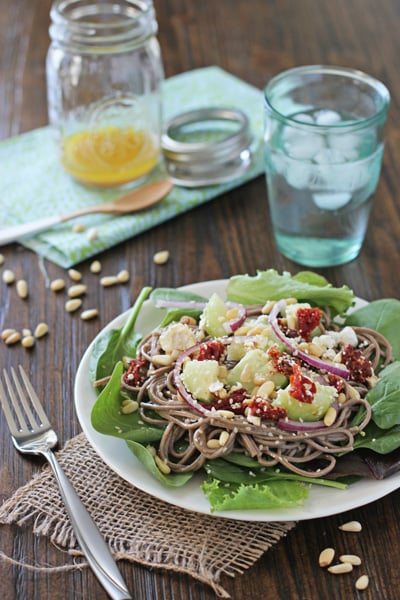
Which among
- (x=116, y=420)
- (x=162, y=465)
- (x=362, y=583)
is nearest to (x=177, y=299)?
(x=116, y=420)

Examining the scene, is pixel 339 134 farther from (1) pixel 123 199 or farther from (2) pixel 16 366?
(2) pixel 16 366

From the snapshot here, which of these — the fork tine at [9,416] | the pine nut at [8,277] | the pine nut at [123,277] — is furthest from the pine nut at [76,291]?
the fork tine at [9,416]

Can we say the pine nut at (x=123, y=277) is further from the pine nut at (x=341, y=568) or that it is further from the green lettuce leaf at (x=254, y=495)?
the pine nut at (x=341, y=568)

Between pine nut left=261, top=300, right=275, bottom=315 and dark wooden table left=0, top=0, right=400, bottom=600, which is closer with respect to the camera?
dark wooden table left=0, top=0, right=400, bottom=600

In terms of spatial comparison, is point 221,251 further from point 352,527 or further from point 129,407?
point 352,527

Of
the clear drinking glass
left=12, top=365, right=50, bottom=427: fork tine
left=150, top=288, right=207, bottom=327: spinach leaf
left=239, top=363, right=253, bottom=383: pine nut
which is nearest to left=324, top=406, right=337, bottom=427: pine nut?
left=239, top=363, right=253, bottom=383: pine nut

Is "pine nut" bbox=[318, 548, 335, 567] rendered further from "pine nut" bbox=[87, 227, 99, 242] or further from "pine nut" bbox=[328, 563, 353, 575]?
"pine nut" bbox=[87, 227, 99, 242]

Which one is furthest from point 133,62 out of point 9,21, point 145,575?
point 145,575
